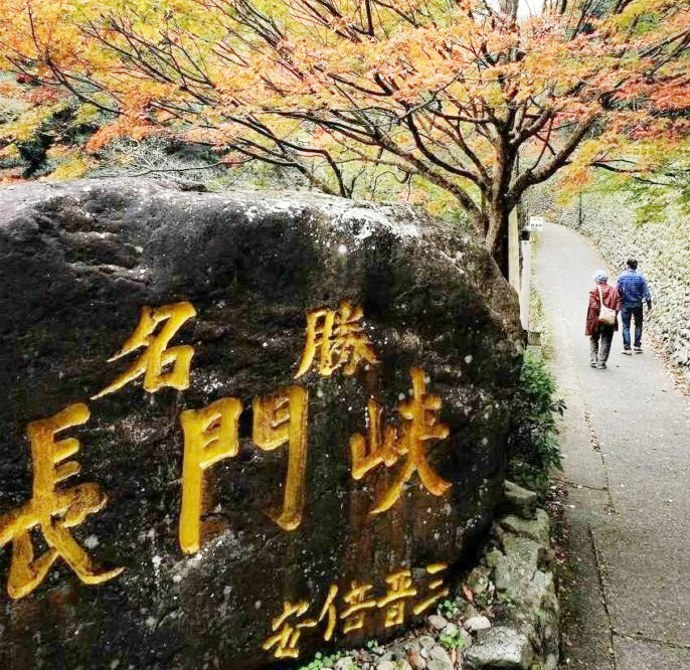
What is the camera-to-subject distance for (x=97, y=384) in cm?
281

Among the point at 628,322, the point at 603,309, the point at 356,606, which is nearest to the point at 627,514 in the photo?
the point at 356,606

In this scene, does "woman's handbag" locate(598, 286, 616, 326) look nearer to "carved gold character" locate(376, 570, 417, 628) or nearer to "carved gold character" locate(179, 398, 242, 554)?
"carved gold character" locate(376, 570, 417, 628)

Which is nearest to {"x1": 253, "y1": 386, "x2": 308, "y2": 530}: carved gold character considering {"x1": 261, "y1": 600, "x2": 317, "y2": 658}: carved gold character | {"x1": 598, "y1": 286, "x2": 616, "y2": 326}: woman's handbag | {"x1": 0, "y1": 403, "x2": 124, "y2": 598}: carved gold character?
{"x1": 261, "y1": 600, "x2": 317, "y2": 658}: carved gold character

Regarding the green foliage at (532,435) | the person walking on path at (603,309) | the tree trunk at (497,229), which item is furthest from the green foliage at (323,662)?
the person walking on path at (603,309)

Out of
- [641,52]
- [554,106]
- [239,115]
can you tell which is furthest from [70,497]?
[641,52]

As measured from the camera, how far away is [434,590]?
168 inches

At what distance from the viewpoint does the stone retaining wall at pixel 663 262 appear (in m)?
12.2

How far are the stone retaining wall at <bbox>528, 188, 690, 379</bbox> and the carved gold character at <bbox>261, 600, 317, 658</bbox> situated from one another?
7683mm

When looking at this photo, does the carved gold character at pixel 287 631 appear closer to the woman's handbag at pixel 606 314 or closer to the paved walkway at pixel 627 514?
the paved walkway at pixel 627 514

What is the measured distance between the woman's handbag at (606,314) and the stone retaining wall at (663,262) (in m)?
2.00

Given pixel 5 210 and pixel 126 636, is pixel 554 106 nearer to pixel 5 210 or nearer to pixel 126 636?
pixel 5 210

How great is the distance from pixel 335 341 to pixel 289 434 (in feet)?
2.06

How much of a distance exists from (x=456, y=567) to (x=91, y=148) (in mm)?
6458

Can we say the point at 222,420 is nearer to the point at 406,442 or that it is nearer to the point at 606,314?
the point at 406,442
